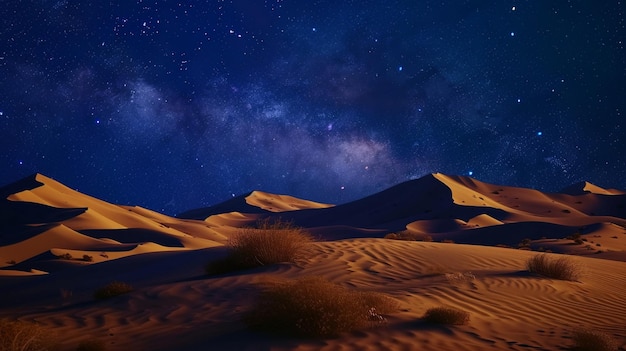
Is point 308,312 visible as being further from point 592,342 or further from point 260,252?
point 260,252

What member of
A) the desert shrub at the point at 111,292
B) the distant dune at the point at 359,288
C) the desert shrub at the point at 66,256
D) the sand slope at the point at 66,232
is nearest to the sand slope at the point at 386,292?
the distant dune at the point at 359,288

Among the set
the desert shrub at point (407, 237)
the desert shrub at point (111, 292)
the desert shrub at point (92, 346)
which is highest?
the desert shrub at point (407, 237)

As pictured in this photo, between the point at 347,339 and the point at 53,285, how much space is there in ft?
38.8

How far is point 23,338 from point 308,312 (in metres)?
3.24

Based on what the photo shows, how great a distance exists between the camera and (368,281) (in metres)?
9.91

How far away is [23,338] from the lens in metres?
5.41

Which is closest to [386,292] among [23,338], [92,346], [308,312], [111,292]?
[308,312]

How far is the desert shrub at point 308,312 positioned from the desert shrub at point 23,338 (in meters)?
2.45

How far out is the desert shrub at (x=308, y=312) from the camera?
605 centimetres

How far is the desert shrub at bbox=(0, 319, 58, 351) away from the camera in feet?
17.2

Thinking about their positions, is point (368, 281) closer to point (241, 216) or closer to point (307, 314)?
point (307, 314)

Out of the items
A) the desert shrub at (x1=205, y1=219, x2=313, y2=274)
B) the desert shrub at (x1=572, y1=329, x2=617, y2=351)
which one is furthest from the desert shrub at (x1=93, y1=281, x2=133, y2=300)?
the desert shrub at (x1=572, y1=329, x2=617, y2=351)

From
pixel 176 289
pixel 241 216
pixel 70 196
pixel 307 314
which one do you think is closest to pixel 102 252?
pixel 176 289

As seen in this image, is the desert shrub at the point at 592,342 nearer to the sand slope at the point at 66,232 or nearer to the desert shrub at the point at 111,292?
the desert shrub at the point at 111,292
